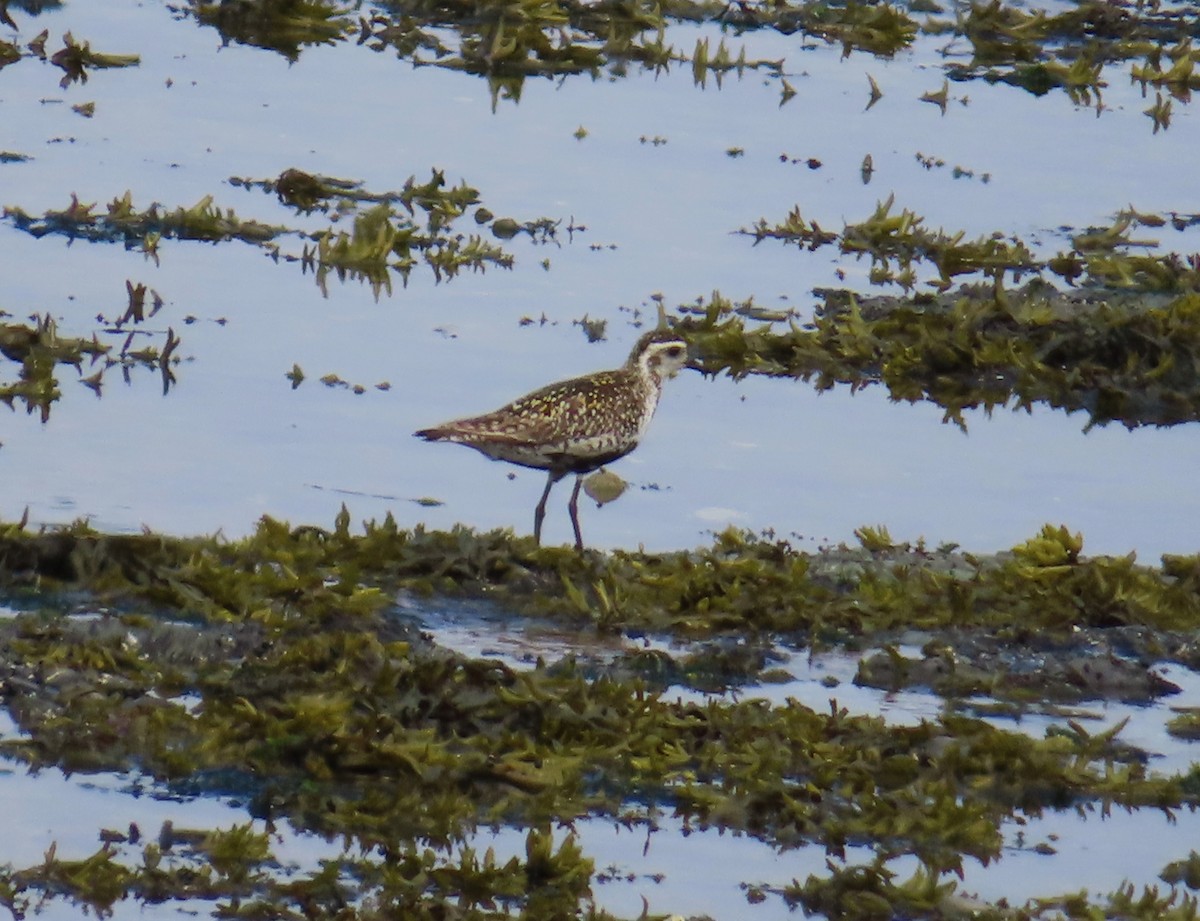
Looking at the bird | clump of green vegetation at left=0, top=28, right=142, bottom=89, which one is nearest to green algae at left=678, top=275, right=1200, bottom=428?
the bird

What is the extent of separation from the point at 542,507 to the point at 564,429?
39 cm

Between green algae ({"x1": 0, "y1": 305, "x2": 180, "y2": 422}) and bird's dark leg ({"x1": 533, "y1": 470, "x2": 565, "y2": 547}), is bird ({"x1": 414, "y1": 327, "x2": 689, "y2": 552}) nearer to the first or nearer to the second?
bird's dark leg ({"x1": 533, "y1": 470, "x2": 565, "y2": 547})

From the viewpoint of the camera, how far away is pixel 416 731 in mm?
8797

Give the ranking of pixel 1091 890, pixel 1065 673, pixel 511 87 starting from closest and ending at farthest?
pixel 1091 890, pixel 1065 673, pixel 511 87

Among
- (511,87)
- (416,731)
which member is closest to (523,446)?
(416,731)

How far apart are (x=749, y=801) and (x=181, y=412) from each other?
5.73 m

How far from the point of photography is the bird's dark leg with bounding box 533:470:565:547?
11906 millimetres

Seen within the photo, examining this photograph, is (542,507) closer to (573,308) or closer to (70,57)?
(573,308)

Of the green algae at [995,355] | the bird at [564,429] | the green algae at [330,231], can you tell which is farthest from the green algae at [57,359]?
the green algae at [995,355]

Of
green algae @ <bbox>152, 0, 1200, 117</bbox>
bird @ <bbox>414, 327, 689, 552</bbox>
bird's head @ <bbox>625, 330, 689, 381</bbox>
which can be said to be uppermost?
green algae @ <bbox>152, 0, 1200, 117</bbox>

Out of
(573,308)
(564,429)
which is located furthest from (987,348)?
(564,429)

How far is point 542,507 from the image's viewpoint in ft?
39.9

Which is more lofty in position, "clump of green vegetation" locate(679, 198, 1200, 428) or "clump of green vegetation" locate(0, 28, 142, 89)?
"clump of green vegetation" locate(0, 28, 142, 89)

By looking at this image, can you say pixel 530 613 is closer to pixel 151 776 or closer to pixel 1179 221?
pixel 151 776
